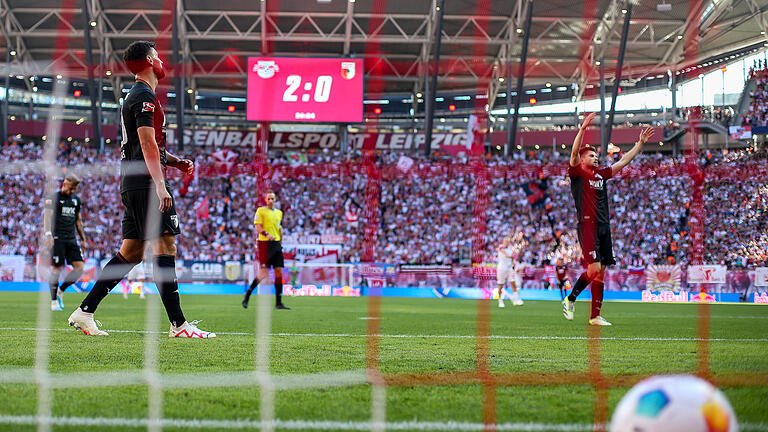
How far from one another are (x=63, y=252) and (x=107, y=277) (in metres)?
6.12

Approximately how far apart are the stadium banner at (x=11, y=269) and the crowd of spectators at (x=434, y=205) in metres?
2.60

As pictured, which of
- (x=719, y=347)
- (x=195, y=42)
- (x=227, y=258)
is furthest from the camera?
(x=195, y=42)

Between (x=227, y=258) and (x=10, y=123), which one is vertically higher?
(x=10, y=123)

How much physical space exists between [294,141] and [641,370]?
115 ft

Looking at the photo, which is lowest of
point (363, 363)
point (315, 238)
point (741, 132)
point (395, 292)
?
point (395, 292)

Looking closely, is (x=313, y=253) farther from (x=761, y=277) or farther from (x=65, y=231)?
(x=65, y=231)

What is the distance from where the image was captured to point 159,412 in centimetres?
313

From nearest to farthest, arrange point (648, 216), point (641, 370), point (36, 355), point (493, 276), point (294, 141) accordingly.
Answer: point (641, 370) → point (36, 355) → point (493, 276) → point (648, 216) → point (294, 141)

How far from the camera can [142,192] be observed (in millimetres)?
5730

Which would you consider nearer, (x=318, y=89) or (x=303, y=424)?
(x=303, y=424)

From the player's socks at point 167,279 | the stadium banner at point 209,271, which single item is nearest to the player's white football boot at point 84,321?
the player's socks at point 167,279

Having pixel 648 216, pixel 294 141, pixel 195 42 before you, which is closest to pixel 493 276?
pixel 648 216

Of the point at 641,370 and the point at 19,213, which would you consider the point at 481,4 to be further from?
the point at 641,370

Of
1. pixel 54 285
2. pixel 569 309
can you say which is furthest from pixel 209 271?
pixel 569 309
